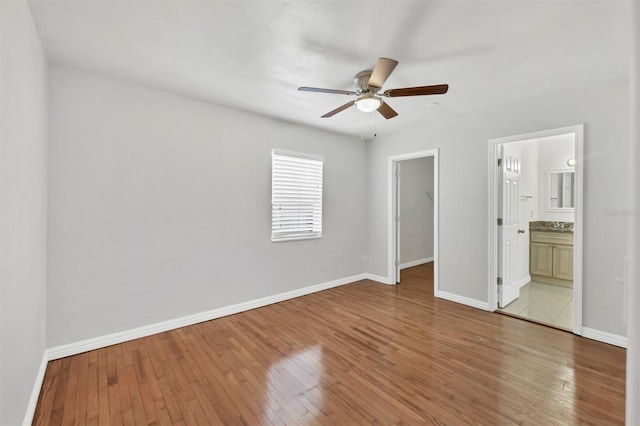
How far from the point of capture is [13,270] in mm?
1489

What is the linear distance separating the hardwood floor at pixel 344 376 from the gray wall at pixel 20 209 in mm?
494

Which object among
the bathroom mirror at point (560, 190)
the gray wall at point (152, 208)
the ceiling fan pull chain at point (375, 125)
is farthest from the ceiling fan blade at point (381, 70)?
the bathroom mirror at point (560, 190)

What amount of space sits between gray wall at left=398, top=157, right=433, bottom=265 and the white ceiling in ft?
10.6

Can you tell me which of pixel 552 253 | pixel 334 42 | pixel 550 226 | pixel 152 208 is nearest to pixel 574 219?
pixel 552 253

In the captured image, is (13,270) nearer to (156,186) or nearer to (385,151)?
(156,186)

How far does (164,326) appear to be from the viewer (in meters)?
2.96

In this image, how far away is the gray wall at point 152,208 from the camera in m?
2.47

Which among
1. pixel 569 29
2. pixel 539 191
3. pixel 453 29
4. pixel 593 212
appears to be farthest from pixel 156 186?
pixel 539 191

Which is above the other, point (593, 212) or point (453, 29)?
point (453, 29)

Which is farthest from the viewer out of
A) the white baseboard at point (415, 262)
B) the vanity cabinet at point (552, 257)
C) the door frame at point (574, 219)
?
the white baseboard at point (415, 262)

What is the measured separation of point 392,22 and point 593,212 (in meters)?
2.76

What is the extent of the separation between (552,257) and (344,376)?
4.37 m

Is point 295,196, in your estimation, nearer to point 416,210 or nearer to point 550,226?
point 416,210

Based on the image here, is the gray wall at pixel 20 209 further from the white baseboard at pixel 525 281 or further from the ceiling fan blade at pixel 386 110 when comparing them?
the white baseboard at pixel 525 281
